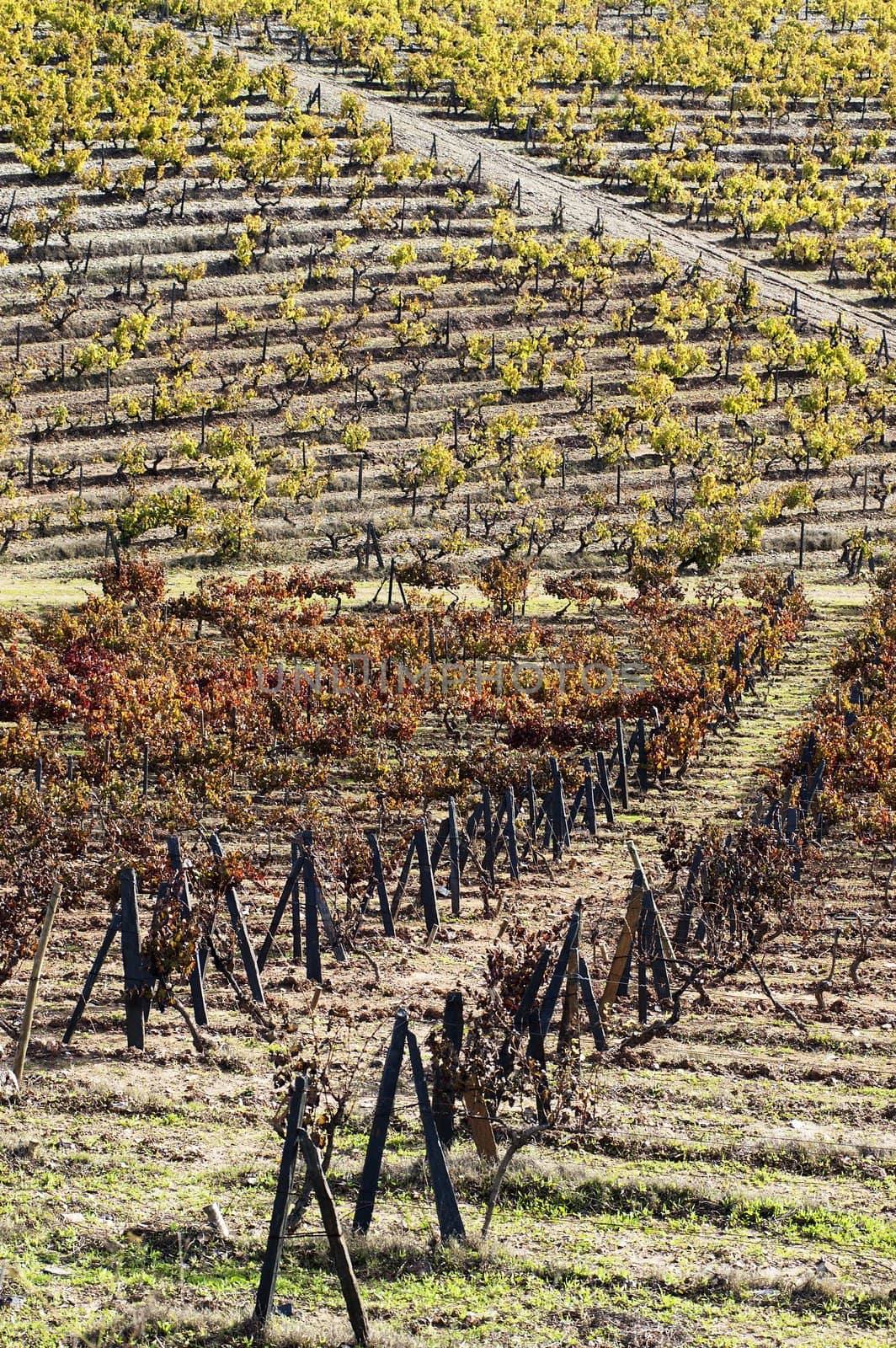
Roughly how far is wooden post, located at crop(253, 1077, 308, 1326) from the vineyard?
4cm

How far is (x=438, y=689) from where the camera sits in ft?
103

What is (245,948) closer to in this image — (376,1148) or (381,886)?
(381,886)

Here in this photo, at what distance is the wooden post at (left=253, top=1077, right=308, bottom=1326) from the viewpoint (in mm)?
11055

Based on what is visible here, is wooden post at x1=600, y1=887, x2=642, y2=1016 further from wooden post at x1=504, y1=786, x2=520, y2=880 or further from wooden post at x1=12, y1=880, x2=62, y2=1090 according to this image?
wooden post at x1=12, y1=880, x2=62, y2=1090

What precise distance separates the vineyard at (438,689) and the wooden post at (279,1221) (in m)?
0.04

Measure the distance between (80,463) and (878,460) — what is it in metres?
29.1

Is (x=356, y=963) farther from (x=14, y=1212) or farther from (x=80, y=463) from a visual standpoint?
(x=80, y=463)

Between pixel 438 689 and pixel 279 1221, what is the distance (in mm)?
20745

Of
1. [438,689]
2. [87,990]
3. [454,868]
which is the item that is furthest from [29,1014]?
[438,689]


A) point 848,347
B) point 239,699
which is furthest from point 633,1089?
point 848,347

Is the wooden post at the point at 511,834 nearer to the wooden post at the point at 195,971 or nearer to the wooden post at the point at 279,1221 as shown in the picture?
the wooden post at the point at 195,971

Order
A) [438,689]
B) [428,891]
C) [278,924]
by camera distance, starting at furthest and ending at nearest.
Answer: [438,689], [428,891], [278,924]

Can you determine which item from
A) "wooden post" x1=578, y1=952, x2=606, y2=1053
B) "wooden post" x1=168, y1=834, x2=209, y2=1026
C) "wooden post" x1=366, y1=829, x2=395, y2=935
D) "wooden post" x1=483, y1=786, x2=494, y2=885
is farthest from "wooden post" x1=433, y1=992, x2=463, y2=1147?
"wooden post" x1=483, y1=786, x2=494, y2=885

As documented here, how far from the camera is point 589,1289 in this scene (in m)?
11.7
